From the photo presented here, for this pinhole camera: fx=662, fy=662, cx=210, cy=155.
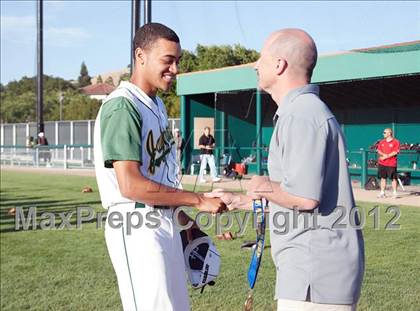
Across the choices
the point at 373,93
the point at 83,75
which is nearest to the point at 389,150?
the point at 373,93

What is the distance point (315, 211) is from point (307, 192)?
14 centimetres

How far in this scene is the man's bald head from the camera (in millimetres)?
3010

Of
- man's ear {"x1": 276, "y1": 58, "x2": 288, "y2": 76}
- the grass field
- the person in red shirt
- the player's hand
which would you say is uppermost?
man's ear {"x1": 276, "y1": 58, "x2": 288, "y2": 76}

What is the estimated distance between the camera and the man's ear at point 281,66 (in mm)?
3051

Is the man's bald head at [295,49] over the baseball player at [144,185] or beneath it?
over

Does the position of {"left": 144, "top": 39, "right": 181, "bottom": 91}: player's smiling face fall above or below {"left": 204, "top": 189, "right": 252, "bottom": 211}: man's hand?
above

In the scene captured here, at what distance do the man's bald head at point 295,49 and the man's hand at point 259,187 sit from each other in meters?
0.53

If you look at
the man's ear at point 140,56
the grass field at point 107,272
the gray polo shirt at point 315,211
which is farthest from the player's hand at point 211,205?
the grass field at point 107,272

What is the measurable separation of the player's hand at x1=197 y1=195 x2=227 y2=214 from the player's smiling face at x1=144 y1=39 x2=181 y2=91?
72 cm

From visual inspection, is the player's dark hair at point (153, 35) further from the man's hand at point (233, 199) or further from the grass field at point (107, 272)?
the grass field at point (107, 272)

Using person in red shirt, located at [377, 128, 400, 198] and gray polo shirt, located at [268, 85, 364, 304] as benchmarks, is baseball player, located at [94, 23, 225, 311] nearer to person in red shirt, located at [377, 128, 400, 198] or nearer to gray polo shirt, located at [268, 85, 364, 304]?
gray polo shirt, located at [268, 85, 364, 304]

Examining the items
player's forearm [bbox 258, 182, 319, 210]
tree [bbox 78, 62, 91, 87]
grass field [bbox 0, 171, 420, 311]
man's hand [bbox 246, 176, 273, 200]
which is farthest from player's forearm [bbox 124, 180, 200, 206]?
tree [bbox 78, 62, 91, 87]

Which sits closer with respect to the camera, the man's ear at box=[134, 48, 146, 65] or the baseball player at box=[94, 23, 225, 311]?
the baseball player at box=[94, 23, 225, 311]

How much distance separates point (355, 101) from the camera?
6.34 meters
